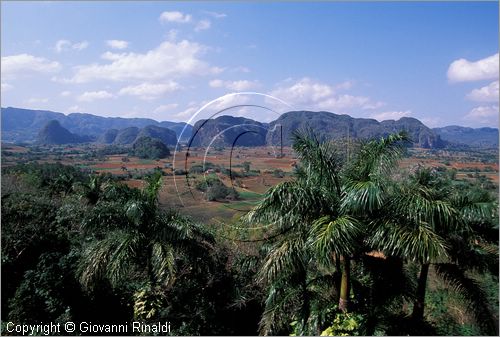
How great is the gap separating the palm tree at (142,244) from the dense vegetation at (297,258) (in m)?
0.03

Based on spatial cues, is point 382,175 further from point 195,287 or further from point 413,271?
point 195,287

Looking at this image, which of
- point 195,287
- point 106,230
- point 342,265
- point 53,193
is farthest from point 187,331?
point 53,193

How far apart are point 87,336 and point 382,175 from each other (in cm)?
719

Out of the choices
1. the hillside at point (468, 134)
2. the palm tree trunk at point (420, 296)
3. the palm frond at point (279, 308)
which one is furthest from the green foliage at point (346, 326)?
the hillside at point (468, 134)

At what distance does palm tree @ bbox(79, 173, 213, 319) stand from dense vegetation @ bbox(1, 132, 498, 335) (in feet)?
0.10

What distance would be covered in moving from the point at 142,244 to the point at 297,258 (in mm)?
3860

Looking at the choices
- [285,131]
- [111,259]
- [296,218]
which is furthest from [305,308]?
[111,259]

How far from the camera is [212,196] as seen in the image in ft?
42.6

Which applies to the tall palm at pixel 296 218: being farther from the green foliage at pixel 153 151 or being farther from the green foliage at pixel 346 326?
the green foliage at pixel 153 151

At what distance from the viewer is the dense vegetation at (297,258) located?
6.99 m

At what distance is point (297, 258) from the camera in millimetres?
7094

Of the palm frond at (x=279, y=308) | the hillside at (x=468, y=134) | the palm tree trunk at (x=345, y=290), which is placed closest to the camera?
the palm tree trunk at (x=345, y=290)

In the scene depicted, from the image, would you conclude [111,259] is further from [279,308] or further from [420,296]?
[420,296]

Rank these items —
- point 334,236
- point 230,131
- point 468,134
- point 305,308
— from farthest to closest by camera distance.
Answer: point 468,134
point 230,131
point 305,308
point 334,236
